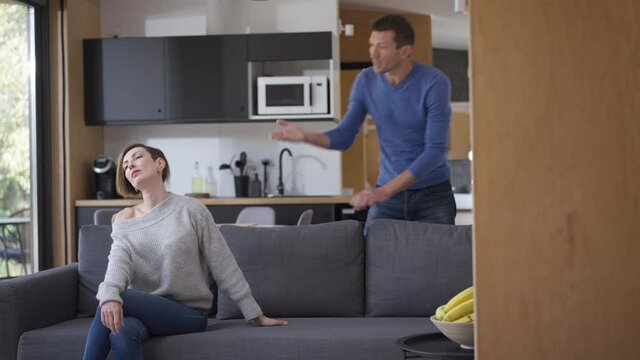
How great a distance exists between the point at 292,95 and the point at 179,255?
12.4 ft

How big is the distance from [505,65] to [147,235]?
5.93ft

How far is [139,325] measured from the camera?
10.6ft

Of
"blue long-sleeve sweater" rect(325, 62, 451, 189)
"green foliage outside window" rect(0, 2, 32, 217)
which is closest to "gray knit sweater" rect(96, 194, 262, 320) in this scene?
"blue long-sleeve sweater" rect(325, 62, 451, 189)

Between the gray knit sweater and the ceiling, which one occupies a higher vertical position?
the ceiling

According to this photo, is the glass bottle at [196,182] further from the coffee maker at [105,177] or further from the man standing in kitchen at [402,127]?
the man standing in kitchen at [402,127]

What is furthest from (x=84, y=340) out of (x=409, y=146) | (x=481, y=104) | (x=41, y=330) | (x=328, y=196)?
(x=328, y=196)

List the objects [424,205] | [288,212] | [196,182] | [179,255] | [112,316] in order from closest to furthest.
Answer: [112,316]
[179,255]
[424,205]
[288,212]
[196,182]

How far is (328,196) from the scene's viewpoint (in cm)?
706

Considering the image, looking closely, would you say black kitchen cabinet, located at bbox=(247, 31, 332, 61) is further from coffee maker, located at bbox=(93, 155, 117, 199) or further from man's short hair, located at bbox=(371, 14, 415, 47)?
man's short hair, located at bbox=(371, 14, 415, 47)

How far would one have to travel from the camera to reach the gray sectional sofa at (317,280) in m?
3.54

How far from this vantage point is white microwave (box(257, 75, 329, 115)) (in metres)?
7.04

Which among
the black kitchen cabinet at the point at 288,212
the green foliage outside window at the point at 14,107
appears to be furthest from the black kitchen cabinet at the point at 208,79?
the green foliage outside window at the point at 14,107

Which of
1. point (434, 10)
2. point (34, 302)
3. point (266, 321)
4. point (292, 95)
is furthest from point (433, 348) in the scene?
point (434, 10)

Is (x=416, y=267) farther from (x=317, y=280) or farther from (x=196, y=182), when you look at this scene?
(x=196, y=182)
